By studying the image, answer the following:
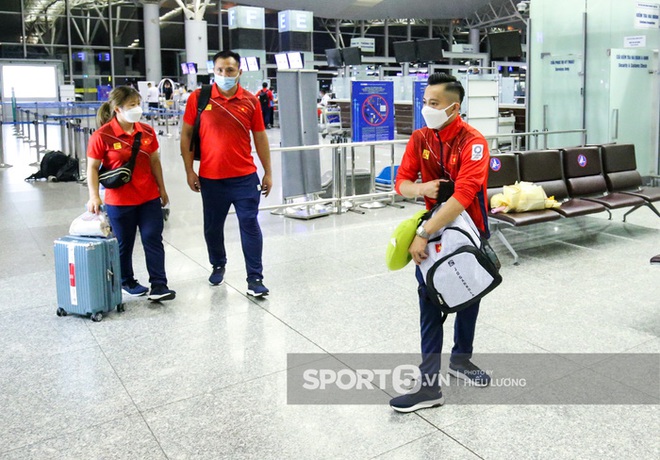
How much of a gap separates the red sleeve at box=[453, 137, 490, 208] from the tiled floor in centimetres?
109

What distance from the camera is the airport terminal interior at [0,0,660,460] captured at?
9.78 feet

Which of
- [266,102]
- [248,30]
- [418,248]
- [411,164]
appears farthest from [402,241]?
[248,30]

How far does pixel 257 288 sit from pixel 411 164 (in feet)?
7.09

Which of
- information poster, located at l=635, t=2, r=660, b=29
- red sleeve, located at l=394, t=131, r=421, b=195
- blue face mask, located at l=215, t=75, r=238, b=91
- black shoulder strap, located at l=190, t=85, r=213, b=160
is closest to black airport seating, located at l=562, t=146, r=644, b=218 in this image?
information poster, located at l=635, t=2, r=660, b=29

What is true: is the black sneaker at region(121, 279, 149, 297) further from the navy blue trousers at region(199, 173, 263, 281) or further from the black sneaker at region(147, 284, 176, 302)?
the navy blue trousers at region(199, 173, 263, 281)

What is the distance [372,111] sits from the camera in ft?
31.2

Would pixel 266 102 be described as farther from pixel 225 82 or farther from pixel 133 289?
pixel 225 82

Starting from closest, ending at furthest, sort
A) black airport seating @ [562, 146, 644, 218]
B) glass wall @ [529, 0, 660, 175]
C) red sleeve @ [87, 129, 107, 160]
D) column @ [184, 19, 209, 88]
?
red sleeve @ [87, 129, 107, 160], black airport seating @ [562, 146, 644, 218], glass wall @ [529, 0, 660, 175], column @ [184, 19, 209, 88]

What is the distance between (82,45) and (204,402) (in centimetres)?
3381

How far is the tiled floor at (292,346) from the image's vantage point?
2967 mm

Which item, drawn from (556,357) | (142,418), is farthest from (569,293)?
(142,418)

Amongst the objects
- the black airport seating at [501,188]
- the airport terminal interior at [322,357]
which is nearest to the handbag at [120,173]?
the airport terminal interior at [322,357]

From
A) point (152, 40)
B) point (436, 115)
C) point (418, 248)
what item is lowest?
point (418, 248)

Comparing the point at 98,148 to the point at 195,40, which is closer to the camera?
the point at 98,148
